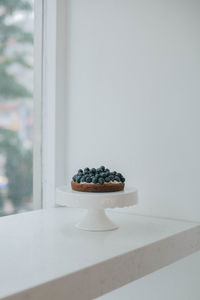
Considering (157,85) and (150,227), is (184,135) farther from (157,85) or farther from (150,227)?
(150,227)

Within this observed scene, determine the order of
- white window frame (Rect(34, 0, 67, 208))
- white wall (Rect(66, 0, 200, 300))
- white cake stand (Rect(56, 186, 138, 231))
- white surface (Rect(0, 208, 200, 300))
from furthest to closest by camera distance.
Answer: white window frame (Rect(34, 0, 67, 208))
white wall (Rect(66, 0, 200, 300))
white cake stand (Rect(56, 186, 138, 231))
white surface (Rect(0, 208, 200, 300))

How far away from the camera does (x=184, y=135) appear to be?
1279 mm

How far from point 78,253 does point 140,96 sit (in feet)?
2.10

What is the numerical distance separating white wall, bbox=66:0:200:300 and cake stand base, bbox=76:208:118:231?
233mm

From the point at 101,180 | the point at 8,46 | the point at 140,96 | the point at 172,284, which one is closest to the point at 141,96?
the point at 140,96

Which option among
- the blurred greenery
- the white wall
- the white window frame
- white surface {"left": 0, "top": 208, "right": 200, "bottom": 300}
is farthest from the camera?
the white window frame

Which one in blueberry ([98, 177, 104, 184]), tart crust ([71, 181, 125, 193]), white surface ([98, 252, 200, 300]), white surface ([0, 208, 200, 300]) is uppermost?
blueberry ([98, 177, 104, 184])

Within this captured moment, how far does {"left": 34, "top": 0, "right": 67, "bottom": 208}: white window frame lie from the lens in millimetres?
1565

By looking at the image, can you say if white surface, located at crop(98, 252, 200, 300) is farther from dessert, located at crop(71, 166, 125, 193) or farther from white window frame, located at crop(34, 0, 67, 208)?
white window frame, located at crop(34, 0, 67, 208)

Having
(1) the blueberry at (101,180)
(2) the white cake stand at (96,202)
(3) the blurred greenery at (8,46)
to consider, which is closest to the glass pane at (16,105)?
(3) the blurred greenery at (8,46)

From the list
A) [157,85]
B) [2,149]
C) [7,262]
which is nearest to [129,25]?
[157,85]

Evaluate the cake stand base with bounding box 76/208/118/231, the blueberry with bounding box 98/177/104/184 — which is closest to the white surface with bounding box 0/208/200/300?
the cake stand base with bounding box 76/208/118/231

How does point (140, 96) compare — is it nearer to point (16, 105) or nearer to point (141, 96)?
point (141, 96)

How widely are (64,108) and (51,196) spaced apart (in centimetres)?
35
